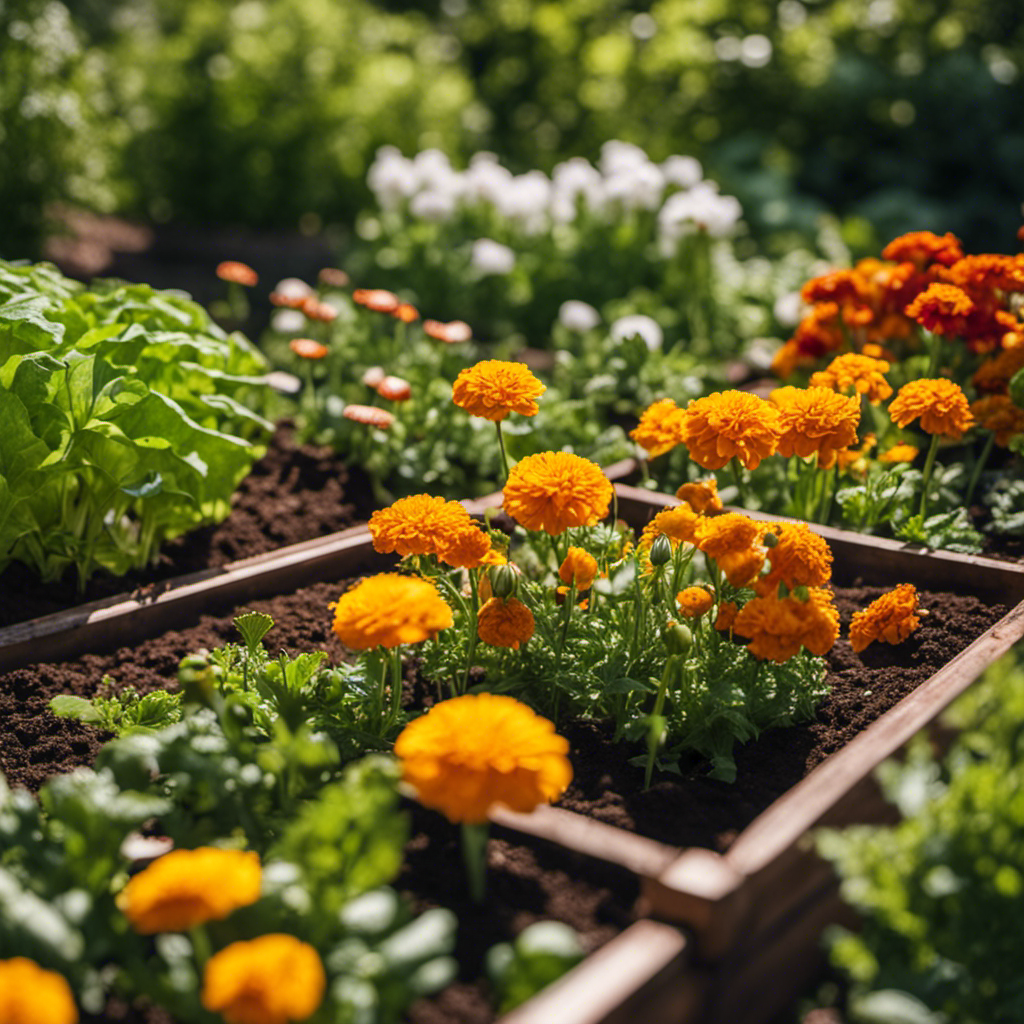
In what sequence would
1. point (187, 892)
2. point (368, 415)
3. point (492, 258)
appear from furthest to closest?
point (492, 258) < point (368, 415) < point (187, 892)

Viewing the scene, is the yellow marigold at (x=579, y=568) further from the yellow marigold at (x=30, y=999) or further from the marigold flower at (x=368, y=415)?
the yellow marigold at (x=30, y=999)

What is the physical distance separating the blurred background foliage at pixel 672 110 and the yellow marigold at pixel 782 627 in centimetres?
495

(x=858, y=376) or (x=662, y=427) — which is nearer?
(x=662, y=427)

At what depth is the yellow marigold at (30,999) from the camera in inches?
47.6

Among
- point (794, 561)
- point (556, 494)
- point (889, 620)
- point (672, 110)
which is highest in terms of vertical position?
point (672, 110)

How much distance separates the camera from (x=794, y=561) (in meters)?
2.03

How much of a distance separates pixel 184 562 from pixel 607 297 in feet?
9.30

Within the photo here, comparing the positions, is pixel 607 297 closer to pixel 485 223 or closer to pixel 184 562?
pixel 485 223

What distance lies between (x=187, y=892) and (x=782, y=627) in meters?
1.09

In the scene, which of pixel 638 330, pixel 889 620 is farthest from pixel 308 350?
pixel 889 620

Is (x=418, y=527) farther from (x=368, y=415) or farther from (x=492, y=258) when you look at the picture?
(x=492, y=258)

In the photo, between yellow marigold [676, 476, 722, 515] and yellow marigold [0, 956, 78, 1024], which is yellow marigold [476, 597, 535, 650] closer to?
yellow marigold [676, 476, 722, 515]

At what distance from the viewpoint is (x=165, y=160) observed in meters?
7.72

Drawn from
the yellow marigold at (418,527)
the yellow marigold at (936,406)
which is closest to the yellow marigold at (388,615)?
the yellow marigold at (418,527)
